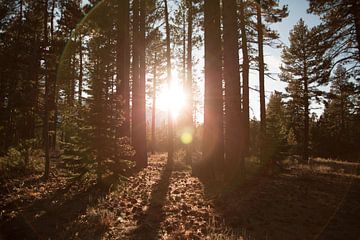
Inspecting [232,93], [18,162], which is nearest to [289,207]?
[232,93]

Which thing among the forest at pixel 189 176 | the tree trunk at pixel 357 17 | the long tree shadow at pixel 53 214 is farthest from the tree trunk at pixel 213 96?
the tree trunk at pixel 357 17

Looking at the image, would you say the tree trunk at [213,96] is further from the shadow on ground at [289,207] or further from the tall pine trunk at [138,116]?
the tall pine trunk at [138,116]

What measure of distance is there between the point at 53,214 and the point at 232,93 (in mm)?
6247

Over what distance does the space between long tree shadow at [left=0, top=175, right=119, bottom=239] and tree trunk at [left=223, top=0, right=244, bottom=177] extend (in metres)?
3.89

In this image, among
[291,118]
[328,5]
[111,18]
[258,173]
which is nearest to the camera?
[258,173]

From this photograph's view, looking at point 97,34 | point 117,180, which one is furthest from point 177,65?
point 117,180

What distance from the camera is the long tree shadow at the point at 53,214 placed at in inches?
226

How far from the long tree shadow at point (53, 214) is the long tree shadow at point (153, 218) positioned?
0.79 meters

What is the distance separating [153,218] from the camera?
611cm

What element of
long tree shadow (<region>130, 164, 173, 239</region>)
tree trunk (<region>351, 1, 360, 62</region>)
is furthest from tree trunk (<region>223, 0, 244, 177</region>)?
tree trunk (<region>351, 1, 360, 62</region>)

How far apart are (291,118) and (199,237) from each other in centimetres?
3385

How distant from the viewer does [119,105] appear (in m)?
9.48

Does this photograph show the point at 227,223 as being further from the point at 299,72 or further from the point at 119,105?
the point at 299,72

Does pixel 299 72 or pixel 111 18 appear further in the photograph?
pixel 299 72
